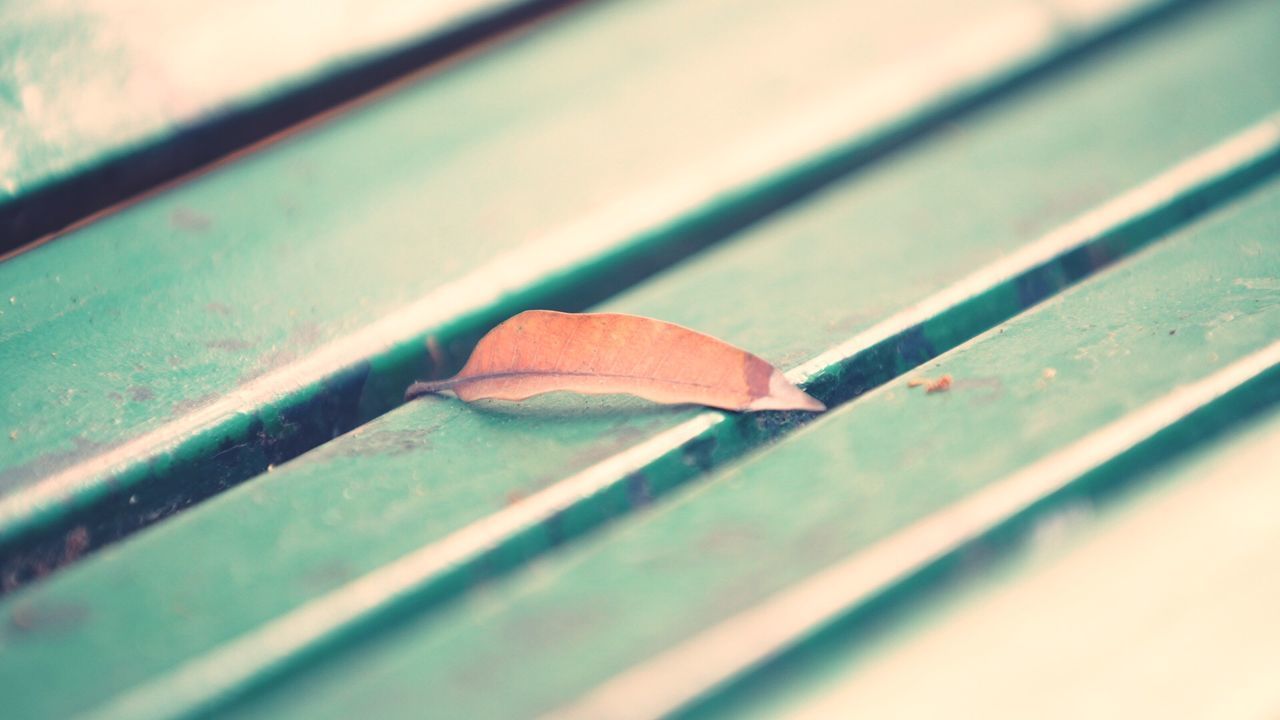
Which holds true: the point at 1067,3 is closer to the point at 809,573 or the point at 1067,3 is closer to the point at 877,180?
the point at 877,180

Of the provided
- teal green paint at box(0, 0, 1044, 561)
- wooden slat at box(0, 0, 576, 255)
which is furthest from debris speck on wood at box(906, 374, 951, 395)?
wooden slat at box(0, 0, 576, 255)

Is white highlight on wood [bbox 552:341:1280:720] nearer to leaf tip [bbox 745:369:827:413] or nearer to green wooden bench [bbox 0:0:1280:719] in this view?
green wooden bench [bbox 0:0:1280:719]

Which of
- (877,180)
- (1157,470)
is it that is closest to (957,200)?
(877,180)

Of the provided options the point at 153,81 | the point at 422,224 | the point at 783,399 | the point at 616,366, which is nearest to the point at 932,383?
the point at 783,399

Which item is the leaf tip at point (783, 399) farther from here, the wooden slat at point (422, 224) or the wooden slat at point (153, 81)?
the wooden slat at point (153, 81)

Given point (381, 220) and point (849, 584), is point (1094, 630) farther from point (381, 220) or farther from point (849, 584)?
point (381, 220)

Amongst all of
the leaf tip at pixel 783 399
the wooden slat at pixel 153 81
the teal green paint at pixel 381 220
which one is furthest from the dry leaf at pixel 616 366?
the wooden slat at pixel 153 81
